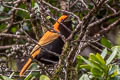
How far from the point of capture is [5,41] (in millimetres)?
5195

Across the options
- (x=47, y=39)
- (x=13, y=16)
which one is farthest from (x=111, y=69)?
(x=13, y=16)

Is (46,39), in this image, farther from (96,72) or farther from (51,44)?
(96,72)

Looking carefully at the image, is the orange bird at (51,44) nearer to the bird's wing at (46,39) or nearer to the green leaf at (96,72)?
the bird's wing at (46,39)

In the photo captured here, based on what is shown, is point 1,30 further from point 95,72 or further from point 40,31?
point 95,72

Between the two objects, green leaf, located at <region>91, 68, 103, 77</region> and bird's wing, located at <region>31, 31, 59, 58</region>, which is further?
bird's wing, located at <region>31, 31, 59, 58</region>

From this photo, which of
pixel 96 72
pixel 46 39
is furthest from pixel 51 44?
pixel 96 72

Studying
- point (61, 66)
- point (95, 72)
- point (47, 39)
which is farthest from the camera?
point (47, 39)

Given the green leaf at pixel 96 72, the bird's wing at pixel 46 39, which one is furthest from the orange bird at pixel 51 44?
the green leaf at pixel 96 72

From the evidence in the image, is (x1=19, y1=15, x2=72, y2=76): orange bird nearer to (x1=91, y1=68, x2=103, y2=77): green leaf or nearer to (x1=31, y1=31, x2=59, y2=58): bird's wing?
(x1=31, y1=31, x2=59, y2=58): bird's wing

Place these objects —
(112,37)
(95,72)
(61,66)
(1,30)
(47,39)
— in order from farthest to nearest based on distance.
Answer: (112,37) < (1,30) < (47,39) < (61,66) < (95,72)

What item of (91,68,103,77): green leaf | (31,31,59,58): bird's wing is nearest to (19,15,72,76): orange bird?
(31,31,59,58): bird's wing

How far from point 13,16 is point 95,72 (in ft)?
8.30

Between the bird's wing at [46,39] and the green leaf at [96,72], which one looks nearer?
the green leaf at [96,72]

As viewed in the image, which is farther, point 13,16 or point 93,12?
point 13,16
